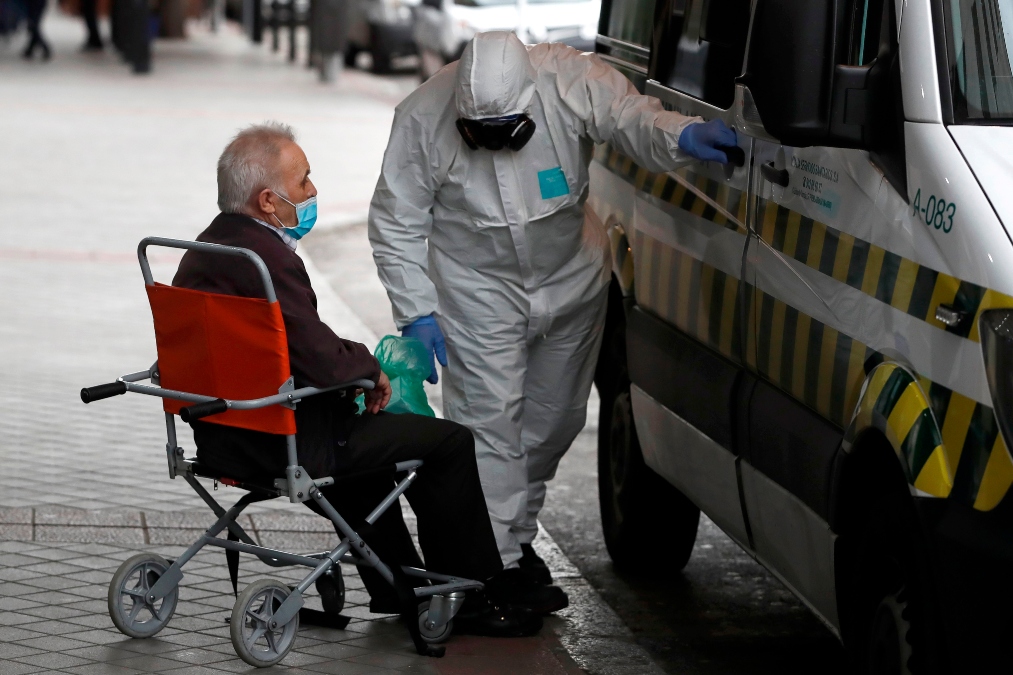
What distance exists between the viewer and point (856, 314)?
135 inches

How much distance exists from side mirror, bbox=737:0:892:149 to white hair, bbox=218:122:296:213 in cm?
144

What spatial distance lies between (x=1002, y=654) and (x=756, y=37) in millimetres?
1430

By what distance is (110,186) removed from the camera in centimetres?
1386

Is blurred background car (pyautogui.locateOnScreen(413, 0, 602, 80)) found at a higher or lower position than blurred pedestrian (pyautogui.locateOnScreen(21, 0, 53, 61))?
higher

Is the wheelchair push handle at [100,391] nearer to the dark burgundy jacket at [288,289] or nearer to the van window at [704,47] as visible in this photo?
the dark burgundy jacket at [288,289]

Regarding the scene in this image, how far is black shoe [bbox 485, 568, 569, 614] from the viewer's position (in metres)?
4.80

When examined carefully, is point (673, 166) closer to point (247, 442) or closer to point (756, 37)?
point (756, 37)

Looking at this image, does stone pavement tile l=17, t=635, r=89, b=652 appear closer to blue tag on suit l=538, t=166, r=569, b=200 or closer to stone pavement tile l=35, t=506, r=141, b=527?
stone pavement tile l=35, t=506, r=141, b=527

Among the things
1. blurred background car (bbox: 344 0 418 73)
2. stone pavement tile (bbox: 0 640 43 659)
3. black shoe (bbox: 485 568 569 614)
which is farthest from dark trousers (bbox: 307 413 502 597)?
blurred background car (bbox: 344 0 418 73)

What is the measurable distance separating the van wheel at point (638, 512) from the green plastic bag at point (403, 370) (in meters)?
1.03

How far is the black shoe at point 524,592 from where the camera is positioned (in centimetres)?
480

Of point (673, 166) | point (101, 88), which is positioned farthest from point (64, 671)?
point (101, 88)

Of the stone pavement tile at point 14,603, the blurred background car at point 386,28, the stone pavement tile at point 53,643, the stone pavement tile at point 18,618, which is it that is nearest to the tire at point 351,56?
the blurred background car at point 386,28

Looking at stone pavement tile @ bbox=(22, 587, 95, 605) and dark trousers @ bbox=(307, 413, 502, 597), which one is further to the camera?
stone pavement tile @ bbox=(22, 587, 95, 605)
